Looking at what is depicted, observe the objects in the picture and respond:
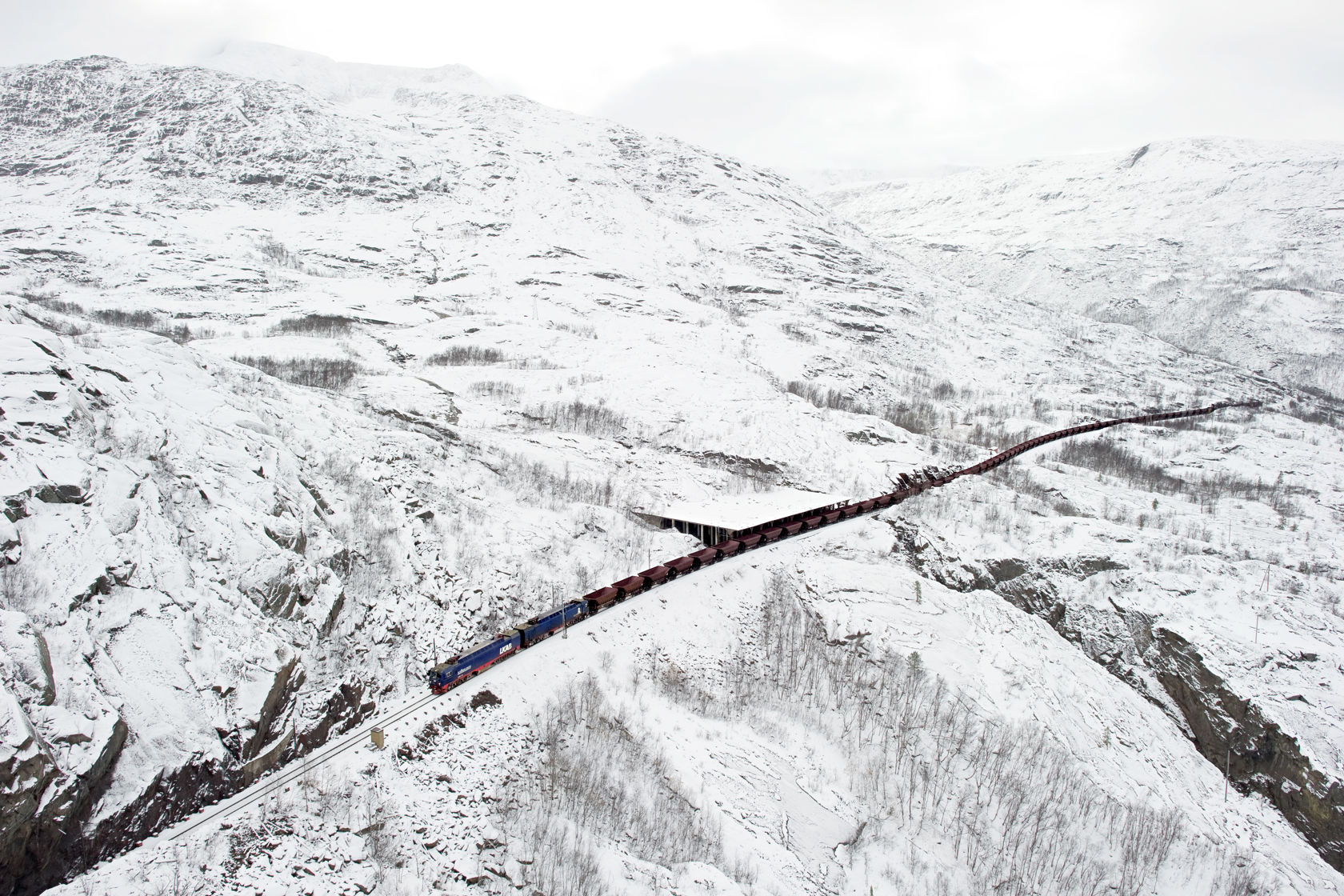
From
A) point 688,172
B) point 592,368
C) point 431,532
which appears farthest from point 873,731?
point 688,172

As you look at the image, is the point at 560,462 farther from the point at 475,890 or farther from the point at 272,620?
the point at 475,890

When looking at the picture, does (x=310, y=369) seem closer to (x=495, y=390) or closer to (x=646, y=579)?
(x=495, y=390)

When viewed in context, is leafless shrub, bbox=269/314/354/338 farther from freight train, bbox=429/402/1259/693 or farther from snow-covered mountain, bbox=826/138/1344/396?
snow-covered mountain, bbox=826/138/1344/396

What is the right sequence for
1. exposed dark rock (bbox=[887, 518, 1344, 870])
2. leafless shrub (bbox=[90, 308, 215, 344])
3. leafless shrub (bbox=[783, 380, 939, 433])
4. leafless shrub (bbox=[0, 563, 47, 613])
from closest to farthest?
leafless shrub (bbox=[0, 563, 47, 613]) < exposed dark rock (bbox=[887, 518, 1344, 870]) < leafless shrub (bbox=[90, 308, 215, 344]) < leafless shrub (bbox=[783, 380, 939, 433])

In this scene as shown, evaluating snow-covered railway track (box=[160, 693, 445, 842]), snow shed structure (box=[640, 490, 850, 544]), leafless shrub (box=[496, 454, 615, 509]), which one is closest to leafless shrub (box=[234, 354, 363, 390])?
leafless shrub (box=[496, 454, 615, 509])

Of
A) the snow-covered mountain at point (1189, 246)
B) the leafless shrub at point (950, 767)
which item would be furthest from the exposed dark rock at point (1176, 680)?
the snow-covered mountain at point (1189, 246)

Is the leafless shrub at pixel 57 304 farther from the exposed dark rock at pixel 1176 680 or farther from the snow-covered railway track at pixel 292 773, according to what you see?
the exposed dark rock at pixel 1176 680
